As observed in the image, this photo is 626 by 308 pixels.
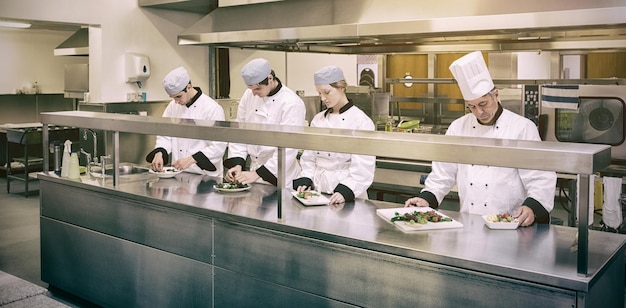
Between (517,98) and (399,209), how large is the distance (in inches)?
90.0

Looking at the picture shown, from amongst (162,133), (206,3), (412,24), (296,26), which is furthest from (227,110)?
(162,133)

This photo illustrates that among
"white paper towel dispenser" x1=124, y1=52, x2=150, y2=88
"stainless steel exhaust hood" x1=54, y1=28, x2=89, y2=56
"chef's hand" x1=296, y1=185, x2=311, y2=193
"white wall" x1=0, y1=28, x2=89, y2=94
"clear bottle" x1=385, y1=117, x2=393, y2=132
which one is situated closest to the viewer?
"chef's hand" x1=296, y1=185, x2=311, y2=193

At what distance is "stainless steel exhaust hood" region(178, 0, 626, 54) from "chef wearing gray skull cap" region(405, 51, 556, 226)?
96 cm

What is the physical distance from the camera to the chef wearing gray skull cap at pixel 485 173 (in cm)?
285

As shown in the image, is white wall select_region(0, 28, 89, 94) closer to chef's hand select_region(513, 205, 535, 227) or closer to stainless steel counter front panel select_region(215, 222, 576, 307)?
stainless steel counter front panel select_region(215, 222, 576, 307)

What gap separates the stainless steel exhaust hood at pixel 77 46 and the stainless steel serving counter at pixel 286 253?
14.2ft

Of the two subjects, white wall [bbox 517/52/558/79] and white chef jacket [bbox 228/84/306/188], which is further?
white wall [bbox 517/52/558/79]

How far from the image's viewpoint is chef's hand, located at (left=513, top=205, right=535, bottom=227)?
8.46ft

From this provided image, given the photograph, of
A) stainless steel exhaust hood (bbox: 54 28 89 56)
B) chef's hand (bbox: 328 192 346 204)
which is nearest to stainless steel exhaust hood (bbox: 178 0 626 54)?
chef's hand (bbox: 328 192 346 204)

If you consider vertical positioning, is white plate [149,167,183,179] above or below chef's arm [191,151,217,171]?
below

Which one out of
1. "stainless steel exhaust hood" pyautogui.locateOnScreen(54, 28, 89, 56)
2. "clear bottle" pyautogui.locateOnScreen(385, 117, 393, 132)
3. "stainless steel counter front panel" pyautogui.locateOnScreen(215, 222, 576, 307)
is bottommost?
"stainless steel counter front panel" pyautogui.locateOnScreen(215, 222, 576, 307)

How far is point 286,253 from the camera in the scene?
273cm

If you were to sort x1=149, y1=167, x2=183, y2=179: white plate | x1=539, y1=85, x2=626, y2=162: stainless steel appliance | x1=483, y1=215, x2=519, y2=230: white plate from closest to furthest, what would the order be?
x1=483, y1=215, x2=519, y2=230: white plate, x1=149, y1=167, x2=183, y2=179: white plate, x1=539, y1=85, x2=626, y2=162: stainless steel appliance

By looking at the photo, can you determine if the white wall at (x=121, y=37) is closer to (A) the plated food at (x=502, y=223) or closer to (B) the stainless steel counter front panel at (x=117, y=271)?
(B) the stainless steel counter front panel at (x=117, y=271)
